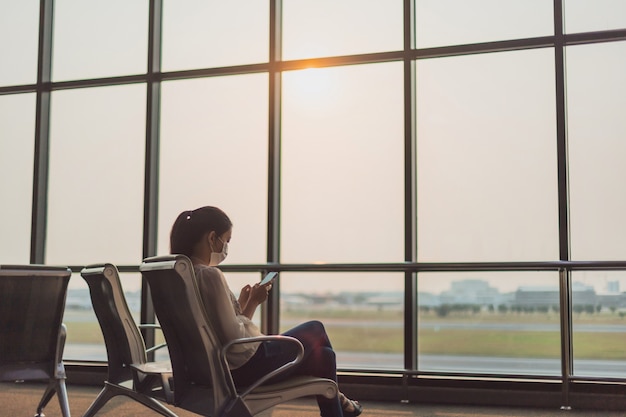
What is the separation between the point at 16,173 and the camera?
21.8 feet

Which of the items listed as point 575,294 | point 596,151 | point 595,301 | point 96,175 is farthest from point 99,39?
A: point 595,301

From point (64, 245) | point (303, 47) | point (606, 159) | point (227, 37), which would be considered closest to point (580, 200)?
point (606, 159)

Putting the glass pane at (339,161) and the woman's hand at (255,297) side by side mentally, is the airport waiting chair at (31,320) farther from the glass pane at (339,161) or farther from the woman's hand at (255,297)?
the glass pane at (339,161)

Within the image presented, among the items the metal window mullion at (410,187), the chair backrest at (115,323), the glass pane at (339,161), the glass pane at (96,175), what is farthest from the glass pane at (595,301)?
Result: the glass pane at (96,175)

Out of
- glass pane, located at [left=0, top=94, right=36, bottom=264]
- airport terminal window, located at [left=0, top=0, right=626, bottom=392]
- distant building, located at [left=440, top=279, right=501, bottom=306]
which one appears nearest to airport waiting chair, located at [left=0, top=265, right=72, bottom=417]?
airport terminal window, located at [left=0, top=0, right=626, bottom=392]

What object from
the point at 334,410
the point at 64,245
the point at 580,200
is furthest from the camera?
the point at 64,245

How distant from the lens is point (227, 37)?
6.19 m

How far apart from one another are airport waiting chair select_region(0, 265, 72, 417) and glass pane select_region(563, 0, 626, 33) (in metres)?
3.61

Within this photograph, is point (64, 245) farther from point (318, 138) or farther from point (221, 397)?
point (221, 397)

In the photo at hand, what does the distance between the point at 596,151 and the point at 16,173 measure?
14.9 ft

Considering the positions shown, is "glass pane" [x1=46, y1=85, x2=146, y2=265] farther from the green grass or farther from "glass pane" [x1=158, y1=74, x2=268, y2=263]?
the green grass

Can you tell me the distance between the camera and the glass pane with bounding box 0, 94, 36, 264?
6.59 meters

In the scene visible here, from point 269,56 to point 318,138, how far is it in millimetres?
702

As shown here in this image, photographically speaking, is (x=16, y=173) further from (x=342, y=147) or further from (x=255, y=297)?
(x=255, y=297)
